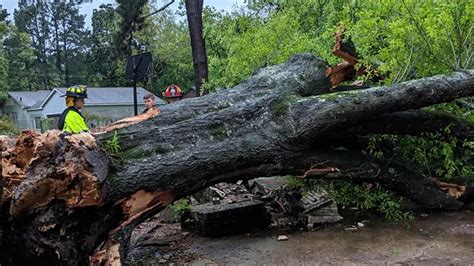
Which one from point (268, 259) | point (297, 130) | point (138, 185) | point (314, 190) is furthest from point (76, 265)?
point (314, 190)

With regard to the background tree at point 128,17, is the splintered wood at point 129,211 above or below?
below

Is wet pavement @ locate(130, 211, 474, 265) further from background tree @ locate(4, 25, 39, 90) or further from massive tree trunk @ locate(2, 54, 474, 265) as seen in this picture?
background tree @ locate(4, 25, 39, 90)

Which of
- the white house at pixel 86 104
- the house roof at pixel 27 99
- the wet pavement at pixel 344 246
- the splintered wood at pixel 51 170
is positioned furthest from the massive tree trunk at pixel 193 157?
the house roof at pixel 27 99

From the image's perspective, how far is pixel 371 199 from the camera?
16.8ft

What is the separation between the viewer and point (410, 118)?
4785 millimetres

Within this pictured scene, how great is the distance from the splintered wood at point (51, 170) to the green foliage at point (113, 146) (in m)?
0.28

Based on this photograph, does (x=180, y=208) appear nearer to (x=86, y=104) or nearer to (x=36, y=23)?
(x=86, y=104)

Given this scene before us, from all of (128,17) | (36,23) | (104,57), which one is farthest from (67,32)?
(128,17)

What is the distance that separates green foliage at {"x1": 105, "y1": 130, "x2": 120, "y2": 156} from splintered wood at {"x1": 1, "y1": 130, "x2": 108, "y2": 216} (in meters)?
0.28

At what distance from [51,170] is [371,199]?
3.48 meters

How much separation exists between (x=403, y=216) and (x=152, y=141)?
2795mm

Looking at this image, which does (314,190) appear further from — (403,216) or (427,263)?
(427,263)

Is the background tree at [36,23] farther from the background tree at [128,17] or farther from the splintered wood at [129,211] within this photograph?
the splintered wood at [129,211]

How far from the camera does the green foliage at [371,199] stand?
4907mm
